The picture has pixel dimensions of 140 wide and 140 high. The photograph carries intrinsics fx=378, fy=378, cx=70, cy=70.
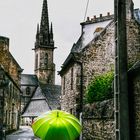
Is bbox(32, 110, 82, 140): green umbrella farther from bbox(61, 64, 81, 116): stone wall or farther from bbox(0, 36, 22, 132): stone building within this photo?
bbox(0, 36, 22, 132): stone building

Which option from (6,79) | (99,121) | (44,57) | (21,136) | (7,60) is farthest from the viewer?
(44,57)

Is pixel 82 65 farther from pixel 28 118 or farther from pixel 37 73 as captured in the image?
pixel 37 73

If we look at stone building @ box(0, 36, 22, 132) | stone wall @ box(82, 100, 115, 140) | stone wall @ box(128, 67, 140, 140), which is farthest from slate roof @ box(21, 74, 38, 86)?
stone wall @ box(128, 67, 140, 140)

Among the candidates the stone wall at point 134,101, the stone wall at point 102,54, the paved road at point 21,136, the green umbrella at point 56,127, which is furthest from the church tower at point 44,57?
the green umbrella at point 56,127

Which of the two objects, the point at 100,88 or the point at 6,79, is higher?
the point at 6,79

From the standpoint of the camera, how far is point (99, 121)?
1645 cm

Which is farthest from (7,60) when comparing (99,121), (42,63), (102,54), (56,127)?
(42,63)

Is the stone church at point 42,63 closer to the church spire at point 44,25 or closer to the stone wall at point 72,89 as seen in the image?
the church spire at point 44,25

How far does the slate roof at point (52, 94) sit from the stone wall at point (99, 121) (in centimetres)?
6024

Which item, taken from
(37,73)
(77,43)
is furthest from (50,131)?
(37,73)

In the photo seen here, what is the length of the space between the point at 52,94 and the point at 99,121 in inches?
2727

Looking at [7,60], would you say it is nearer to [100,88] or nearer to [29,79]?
[100,88]

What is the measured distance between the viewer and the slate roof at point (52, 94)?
3164 inches

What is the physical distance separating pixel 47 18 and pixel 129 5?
8786 cm
